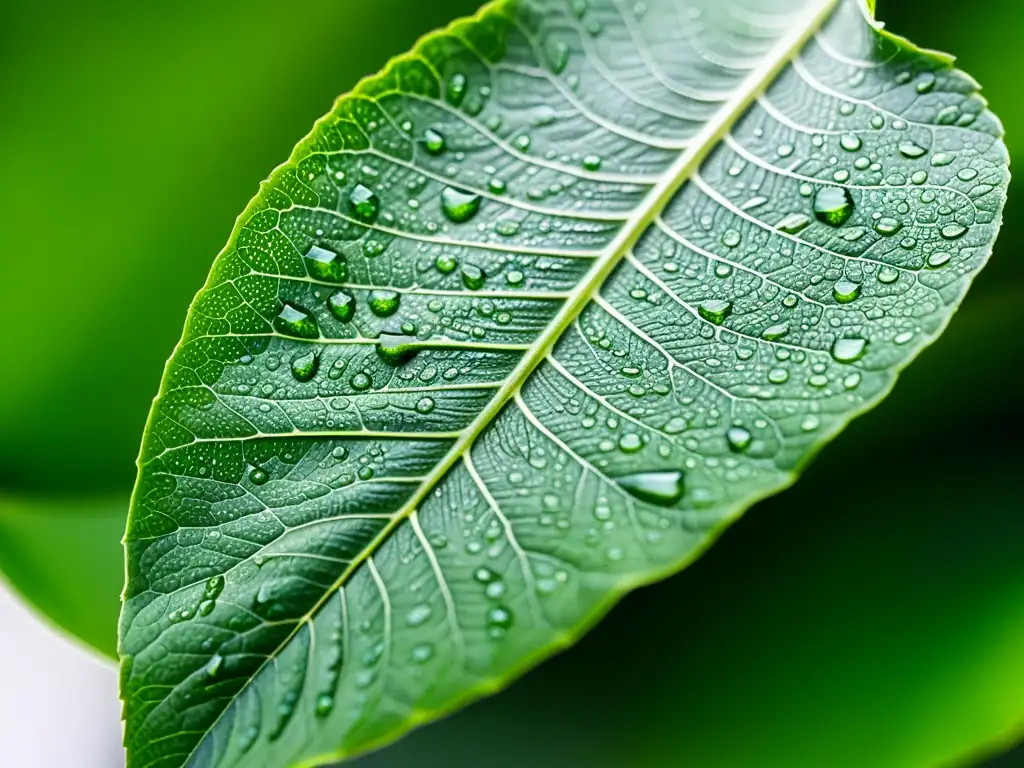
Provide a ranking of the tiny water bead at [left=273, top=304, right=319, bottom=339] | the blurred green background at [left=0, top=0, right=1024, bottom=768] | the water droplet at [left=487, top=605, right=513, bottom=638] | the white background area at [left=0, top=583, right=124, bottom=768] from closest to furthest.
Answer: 1. the water droplet at [left=487, top=605, right=513, bottom=638]
2. the tiny water bead at [left=273, top=304, right=319, bottom=339]
3. the blurred green background at [left=0, top=0, right=1024, bottom=768]
4. the white background area at [left=0, top=583, right=124, bottom=768]

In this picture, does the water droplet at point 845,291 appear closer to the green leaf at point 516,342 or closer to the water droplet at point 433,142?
the green leaf at point 516,342

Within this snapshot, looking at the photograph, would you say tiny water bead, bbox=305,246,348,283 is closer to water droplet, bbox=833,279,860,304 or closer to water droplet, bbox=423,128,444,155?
water droplet, bbox=423,128,444,155

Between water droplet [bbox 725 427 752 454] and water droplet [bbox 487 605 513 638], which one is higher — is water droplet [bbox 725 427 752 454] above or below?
above

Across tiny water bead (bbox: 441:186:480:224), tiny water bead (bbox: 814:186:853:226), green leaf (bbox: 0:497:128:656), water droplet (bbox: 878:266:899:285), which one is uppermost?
tiny water bead (bbox: 814:186:853:226)

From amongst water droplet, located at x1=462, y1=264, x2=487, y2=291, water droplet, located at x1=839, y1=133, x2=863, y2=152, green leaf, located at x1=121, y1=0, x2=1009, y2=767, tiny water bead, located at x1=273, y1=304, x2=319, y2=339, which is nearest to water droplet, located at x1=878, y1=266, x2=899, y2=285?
green leaf, located at x1=121, y1=0, x2=1009, y2=767

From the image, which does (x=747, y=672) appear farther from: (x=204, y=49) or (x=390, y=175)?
(x=204, y=49)

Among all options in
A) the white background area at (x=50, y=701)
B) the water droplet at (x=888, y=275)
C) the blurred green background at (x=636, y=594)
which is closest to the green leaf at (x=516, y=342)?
the water droplet at (x=888, y=275)

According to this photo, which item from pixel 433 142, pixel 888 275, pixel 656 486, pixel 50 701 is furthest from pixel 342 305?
pixel 50 701
